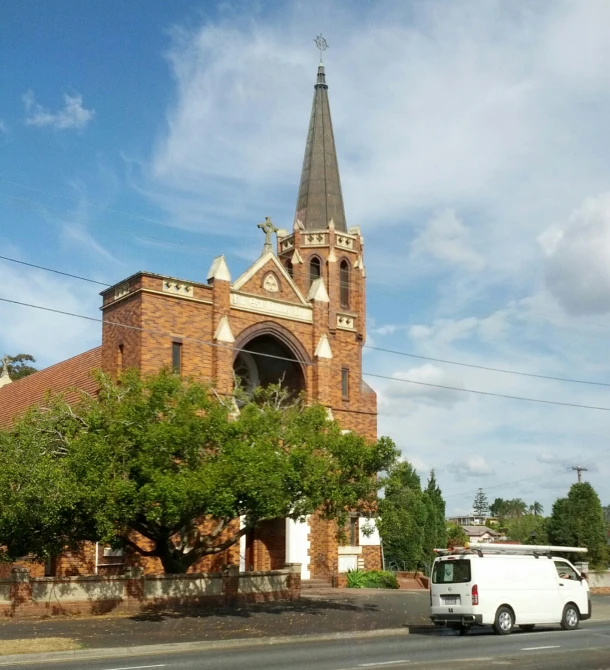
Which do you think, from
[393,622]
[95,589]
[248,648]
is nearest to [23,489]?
[95,589]

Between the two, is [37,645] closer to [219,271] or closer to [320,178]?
[219,271]

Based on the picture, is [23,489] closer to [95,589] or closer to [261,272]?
[95,589]

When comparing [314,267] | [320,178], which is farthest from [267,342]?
[320,178]

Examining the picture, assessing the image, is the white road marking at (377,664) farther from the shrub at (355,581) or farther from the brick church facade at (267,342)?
the shrub at (355,581)

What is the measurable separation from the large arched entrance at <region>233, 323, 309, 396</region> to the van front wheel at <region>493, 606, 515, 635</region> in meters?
15.0

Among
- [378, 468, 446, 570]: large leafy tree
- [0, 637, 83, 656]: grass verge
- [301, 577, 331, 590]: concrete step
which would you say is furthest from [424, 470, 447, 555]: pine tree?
[0, 637, 83, 656]: grass verge

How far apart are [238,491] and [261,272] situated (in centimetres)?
1411

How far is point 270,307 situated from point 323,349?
2693 millimetres

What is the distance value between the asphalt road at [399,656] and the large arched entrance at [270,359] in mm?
15598

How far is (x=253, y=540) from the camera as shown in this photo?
34.7 meters

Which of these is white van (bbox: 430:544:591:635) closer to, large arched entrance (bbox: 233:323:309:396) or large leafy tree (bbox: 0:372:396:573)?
large leafy tree (bbox: 0:372:396:573)

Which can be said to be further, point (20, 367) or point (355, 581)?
point (20, 367)

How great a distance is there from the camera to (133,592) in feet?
77.7

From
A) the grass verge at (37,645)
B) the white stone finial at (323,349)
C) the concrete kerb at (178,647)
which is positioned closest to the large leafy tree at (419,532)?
the white stone finial at (323,349)
